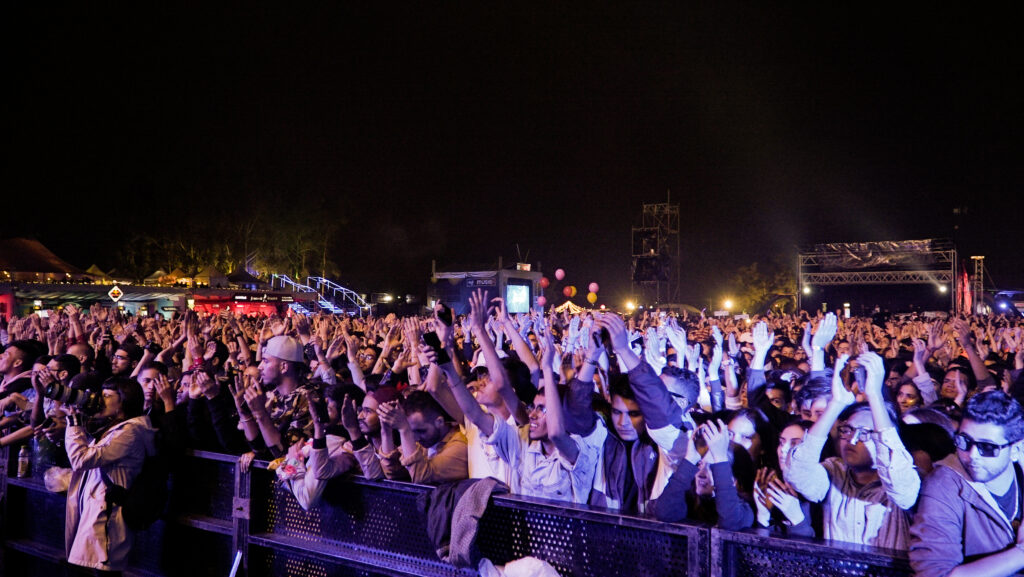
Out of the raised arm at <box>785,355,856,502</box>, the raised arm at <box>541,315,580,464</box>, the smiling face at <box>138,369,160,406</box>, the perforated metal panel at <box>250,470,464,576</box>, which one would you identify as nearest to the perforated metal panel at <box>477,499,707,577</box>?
the perforated metal panel at <box>250,470,464,576</box>

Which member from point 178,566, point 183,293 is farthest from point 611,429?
point 183,293

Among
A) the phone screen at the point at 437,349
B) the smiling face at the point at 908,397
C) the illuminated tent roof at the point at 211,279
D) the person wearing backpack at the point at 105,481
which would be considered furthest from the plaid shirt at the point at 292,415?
the illuminated tent roof at the point at 211,279

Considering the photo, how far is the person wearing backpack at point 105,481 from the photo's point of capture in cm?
404

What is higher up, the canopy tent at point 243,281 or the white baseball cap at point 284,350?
the canopy tent at point 243,281

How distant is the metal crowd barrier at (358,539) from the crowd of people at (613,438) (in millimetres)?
110

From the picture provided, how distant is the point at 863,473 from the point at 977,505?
58cm

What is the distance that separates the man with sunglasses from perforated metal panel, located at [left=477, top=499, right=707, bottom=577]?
0.75m

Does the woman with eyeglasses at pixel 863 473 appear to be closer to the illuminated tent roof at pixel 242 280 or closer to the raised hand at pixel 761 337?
the raised hand at pixel 761 337

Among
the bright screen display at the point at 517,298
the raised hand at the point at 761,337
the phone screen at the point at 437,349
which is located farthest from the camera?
the bright screen display at the point at 517,298

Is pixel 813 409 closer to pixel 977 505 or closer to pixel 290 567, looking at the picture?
pixel 977 505

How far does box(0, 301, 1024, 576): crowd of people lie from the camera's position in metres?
2.48

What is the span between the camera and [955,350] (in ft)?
29.8

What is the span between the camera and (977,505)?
2.35 m

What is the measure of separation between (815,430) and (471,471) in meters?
1.73
